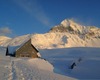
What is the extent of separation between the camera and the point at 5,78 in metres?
23.5

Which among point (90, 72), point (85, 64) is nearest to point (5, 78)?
point (90, 72)

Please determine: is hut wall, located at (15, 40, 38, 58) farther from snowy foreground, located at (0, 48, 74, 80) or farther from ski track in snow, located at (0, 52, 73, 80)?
ski track in snow, located at (0, 52, 73, 80)

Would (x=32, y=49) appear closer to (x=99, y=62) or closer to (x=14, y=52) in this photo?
(x=14, y=52)

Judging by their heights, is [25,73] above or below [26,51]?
below

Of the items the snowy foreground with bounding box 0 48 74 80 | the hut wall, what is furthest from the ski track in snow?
the hut wall

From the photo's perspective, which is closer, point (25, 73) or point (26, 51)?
point (25, 73)

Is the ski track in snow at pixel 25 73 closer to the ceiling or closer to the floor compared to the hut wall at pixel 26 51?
closer to the floor

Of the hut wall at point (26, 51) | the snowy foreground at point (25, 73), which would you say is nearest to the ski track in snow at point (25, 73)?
the snowy foreground at point (25, 73)

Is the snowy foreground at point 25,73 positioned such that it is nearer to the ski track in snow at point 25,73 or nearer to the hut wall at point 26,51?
the ski track in snow at point 25,73

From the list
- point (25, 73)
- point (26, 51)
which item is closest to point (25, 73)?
point (25, 73)

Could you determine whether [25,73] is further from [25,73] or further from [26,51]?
[26,51]

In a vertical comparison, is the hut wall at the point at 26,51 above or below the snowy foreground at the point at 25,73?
above

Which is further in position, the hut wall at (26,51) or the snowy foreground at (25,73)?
the hut wall at (26,51)

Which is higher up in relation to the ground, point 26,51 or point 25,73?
point 26,51
